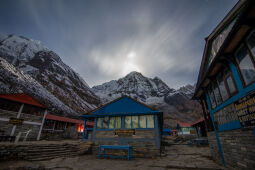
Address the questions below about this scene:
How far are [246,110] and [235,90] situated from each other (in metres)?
0.99

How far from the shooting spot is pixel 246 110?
418 cm

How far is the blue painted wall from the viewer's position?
37.9 ft

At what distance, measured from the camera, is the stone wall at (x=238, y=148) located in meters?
4.01

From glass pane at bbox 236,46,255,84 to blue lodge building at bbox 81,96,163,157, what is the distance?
7.20 meters

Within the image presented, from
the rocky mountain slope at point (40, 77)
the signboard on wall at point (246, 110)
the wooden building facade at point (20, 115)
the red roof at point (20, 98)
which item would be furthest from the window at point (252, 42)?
the rocky mountain slope at point (40, 77)

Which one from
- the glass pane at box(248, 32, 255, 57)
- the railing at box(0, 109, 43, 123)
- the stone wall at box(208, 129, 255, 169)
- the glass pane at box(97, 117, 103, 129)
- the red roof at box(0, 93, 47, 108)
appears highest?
the red roof at box(0, 93, 47, 108)

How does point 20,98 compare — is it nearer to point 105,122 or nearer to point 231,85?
point 105,122

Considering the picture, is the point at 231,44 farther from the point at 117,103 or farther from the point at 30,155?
the point at 30,155

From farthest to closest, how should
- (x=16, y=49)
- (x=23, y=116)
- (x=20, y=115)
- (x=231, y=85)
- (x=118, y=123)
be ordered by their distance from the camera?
(x=16, y=49)
(x=23, y=116)
(x=20, y=115)
(x=118, y=123)
(x=231, y=85)

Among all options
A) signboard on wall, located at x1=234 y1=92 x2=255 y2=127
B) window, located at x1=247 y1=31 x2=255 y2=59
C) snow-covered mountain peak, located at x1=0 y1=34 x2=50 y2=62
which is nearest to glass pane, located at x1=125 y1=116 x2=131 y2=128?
signboard on wall, located at x1=234 y1=92 x2=255 y2=127

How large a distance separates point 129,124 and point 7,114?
14.7 meters

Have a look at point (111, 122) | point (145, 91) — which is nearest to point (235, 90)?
point (111, 122)

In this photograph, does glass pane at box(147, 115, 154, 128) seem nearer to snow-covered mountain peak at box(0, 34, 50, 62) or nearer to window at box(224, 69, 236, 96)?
window at box(224, 69, 236, 96)

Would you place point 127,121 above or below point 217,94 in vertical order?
below
